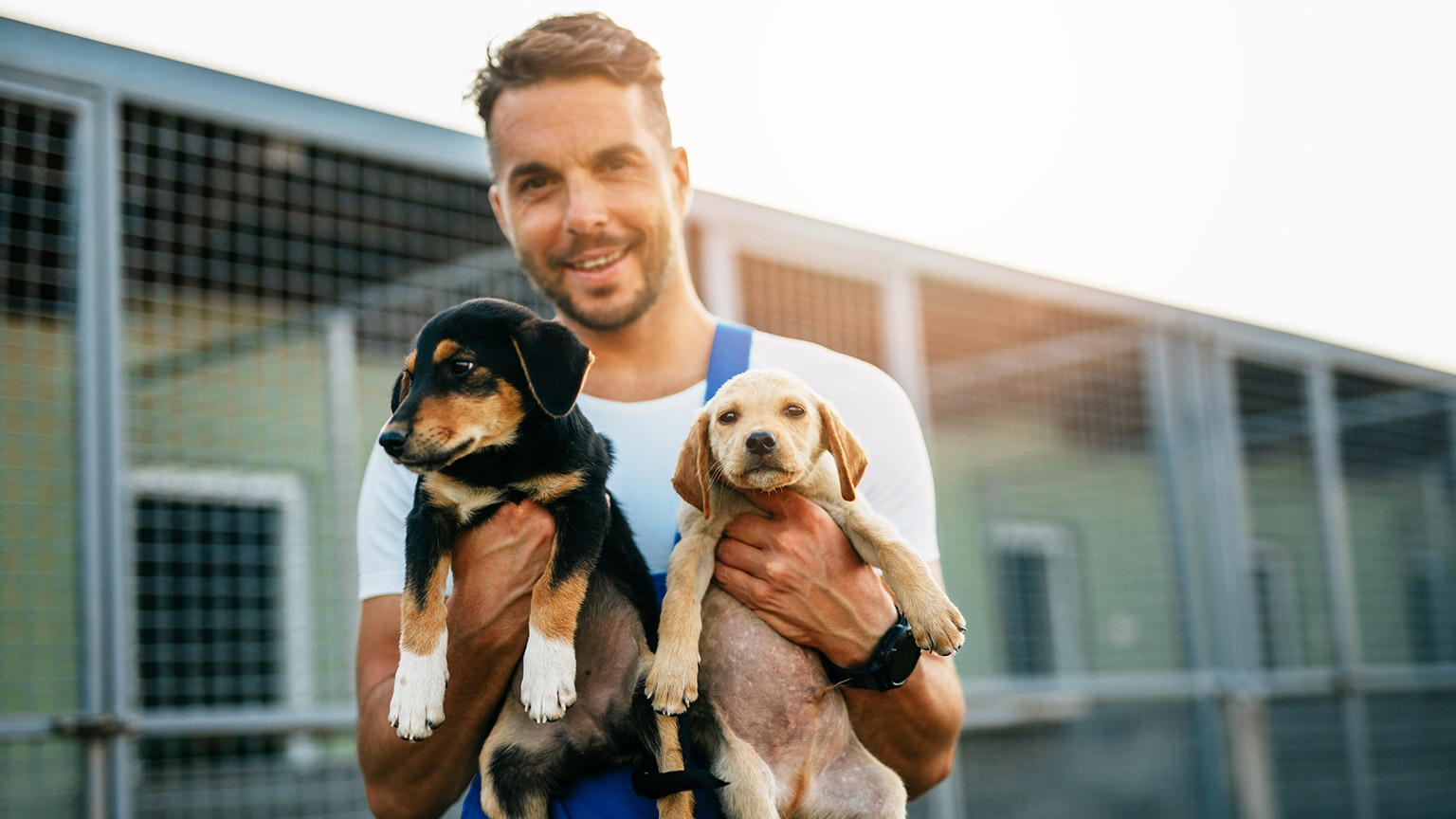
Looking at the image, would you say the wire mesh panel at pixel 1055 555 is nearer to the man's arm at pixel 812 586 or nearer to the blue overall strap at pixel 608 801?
the man's arm at pixel 812 586

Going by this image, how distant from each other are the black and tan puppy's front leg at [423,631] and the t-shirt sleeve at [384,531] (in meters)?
0.51

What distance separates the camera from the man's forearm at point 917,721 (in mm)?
1845

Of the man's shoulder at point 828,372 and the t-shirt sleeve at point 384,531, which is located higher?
the man's shoulder at point 828,372

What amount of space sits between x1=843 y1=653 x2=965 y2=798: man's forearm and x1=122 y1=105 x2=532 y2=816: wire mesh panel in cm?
492

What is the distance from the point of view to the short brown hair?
1891 mm

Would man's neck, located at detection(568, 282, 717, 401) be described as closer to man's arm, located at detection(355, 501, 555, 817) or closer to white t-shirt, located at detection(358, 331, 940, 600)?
white t-shirt, located at detection(358, 331, 940, 600)

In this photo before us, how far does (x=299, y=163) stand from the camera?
262 inches

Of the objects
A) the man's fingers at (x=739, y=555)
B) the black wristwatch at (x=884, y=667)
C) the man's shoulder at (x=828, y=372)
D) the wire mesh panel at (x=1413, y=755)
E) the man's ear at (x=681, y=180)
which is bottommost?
the wire mesh panel at (x=1413, y=755)

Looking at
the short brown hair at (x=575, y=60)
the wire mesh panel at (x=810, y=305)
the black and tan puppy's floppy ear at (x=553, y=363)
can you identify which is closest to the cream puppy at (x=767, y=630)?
the black and tan puppy's floppy ear at (x=553, y=363)

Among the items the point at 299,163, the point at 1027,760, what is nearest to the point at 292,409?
the point at 299,163

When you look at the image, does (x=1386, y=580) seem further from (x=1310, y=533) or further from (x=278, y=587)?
(x=278, y=587)

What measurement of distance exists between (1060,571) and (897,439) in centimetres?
1078

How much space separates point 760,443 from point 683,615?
28 cm

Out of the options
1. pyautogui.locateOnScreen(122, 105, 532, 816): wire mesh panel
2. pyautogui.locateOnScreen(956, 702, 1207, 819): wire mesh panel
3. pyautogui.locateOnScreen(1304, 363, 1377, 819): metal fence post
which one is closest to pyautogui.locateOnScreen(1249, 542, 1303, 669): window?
pyautogui.locateOnScreen(1304, 363, 1377, 819): metal fence post
